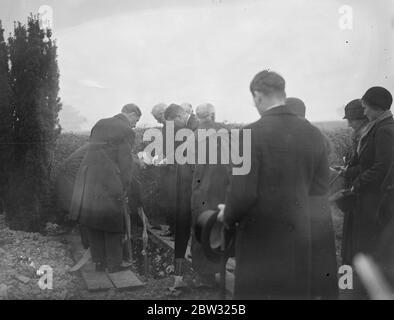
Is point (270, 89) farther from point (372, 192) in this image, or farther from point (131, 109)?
point (131, 109)

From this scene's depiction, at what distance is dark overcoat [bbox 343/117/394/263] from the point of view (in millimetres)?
3158

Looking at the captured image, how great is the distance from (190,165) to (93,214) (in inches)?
38.1

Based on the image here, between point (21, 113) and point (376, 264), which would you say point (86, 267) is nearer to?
point (21, 113)

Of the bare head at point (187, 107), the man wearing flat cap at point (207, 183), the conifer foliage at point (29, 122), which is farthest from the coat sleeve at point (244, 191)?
the conifer foliage at point (29, 122)

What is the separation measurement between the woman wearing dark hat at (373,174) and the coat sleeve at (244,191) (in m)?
1.29

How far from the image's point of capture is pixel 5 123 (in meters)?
3.91

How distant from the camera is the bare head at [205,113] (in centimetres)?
346

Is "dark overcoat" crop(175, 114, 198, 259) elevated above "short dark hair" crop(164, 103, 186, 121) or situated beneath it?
situated beneath

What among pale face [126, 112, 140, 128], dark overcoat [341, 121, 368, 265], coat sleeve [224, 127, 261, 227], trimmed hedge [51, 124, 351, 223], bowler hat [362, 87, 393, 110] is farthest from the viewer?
trimmed hedge [51, 124, 351, 223]

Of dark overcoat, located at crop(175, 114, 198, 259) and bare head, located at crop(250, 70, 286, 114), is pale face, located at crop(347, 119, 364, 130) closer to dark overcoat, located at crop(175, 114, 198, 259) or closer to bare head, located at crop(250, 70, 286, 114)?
dark overcoat, located at crop(175, 114, 198, 259)

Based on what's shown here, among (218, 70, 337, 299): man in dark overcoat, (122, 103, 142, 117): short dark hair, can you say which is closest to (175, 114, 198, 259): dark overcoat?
(122, 103, 142, 117): short dark hair

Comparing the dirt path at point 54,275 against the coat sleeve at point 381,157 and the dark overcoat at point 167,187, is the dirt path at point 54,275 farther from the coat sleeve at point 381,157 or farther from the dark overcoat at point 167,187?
the coat sleeve at point 381,157

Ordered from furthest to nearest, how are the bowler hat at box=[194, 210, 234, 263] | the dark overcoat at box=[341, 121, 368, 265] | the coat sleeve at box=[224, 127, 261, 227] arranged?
the dark overcoat at box=[341, 121, 368, 265] < the bowler hat at box=[194, 210, 234, 263] < the coat sleeve at box=[224, 127, 261, 227]
